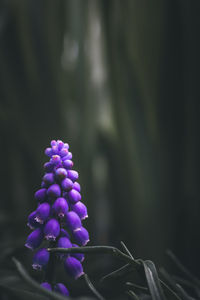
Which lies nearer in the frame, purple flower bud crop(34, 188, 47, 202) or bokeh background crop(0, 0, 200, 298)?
purple flower bud crop(34, 188, 47, 202)

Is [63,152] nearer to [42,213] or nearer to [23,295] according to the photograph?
[42,213]

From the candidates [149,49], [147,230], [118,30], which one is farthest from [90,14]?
[147,230]

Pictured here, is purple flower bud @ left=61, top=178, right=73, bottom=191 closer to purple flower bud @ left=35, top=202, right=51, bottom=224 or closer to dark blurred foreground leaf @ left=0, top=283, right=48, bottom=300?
purple flower bud @ left=35, top=202, right=51, bottom=224

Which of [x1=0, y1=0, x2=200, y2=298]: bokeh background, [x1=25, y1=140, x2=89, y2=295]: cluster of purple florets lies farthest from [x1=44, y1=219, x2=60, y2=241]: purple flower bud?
[x1=0, y1=0, x2=200, y2=298]: bokeh background

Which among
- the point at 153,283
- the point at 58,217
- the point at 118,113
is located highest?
the point at 118,113

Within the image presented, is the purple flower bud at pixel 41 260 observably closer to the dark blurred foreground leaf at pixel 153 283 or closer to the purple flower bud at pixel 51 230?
the purple flower bud at pixel 51 230

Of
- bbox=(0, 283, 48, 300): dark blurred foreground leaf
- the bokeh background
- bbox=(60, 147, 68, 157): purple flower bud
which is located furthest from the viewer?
the bokeh background

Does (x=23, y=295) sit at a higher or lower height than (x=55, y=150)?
lower

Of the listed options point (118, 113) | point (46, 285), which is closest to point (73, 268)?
point (46, 285)

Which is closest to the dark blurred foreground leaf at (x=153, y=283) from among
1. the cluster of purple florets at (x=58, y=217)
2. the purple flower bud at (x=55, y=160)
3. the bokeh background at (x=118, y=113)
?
the cluster of purple florets at (x=58, y=217)
